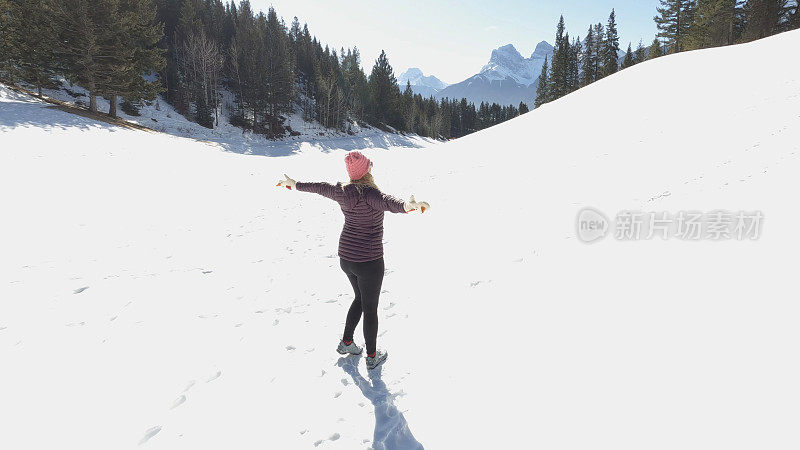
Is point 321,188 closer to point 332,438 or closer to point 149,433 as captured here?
point 332,438

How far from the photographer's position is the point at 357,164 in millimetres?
3553

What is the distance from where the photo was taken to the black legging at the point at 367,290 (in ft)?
12.2

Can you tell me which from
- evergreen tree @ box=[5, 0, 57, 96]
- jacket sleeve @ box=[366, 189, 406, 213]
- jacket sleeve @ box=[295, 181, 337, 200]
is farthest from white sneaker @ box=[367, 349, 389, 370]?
evergreen tree @ box=[5, 0, 57, 96]

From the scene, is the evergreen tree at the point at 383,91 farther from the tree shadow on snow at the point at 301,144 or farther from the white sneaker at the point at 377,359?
the white sneaker at the point at 377,359

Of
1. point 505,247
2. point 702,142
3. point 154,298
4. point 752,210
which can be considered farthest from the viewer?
point 702,142

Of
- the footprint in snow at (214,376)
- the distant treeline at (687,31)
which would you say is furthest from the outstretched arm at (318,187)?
the distant treeline at (687,31)

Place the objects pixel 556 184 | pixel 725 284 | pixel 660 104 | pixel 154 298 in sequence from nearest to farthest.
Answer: pixel 725 284 → pixel 154 298 → pixel 556 184 → pixel 660 104

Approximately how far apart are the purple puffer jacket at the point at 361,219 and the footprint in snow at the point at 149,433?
2449mm

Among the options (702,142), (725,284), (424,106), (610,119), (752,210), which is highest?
(424,106)

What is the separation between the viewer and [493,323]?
4754 millimetres

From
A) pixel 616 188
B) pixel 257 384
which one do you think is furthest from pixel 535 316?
pixel 616 188

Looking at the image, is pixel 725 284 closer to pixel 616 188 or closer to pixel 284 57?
pixel 616 188

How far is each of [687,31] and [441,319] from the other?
64228mm

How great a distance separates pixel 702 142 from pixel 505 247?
7.30 m
